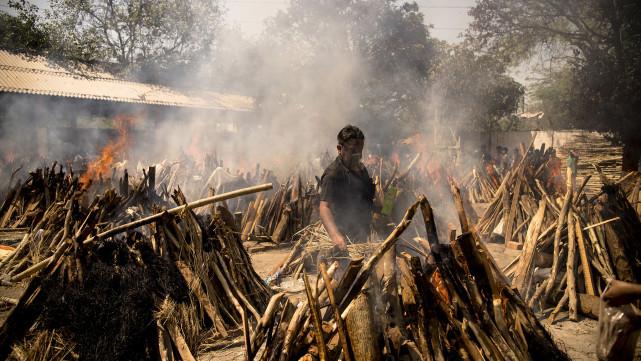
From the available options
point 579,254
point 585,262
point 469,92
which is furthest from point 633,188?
point 469,92

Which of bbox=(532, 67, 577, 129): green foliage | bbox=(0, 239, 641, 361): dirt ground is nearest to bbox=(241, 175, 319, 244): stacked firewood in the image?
bbox=(0, 239, 641, 361): dirt ground

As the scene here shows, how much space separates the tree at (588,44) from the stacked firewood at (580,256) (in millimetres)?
10384

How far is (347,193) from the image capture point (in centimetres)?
363

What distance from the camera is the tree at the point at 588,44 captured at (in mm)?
11945

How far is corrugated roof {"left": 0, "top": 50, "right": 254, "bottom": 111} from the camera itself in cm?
1539

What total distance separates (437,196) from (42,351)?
858 cm

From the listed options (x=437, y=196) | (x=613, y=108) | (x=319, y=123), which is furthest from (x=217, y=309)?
(x=319, y=123)

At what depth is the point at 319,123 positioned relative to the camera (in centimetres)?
2405

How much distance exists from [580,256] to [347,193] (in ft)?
9.25

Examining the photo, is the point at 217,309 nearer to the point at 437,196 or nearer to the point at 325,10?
the point at 437,196

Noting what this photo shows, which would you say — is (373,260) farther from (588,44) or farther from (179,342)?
(588,44)

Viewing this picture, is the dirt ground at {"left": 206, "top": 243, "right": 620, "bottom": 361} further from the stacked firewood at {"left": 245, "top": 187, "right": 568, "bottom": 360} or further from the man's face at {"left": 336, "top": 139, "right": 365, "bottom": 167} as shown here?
the man's face at {"left": 336, "top": 139, "right": 365, "bottom": 167}

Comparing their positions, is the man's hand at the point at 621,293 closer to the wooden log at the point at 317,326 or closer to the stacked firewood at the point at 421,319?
the stacked firewood at the point at 421,319

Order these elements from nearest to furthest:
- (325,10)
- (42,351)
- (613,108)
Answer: (42,351)
(613,108)
(325,10)
